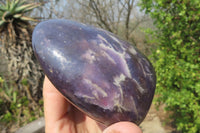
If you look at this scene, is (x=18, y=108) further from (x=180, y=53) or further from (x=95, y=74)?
(x=180, y=53)

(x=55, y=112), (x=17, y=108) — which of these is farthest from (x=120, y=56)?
(x=17, y=108)

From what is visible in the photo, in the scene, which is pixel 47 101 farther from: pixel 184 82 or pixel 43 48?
pixel 184 82

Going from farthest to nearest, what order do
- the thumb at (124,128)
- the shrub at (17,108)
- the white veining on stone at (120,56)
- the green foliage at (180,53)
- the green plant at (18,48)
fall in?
the green plant at (18,48) < the shrub at (17,108) < the green foliage at (180,53) < the white veining on stone at (120,56) < the thumb at (124,128)

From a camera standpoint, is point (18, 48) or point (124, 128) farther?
point (18, 48)

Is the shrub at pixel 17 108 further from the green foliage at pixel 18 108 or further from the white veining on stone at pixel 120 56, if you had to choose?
the white veining on stone at pixel 120 56

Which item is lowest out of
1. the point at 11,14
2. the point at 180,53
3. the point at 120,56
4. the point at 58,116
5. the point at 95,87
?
the point at 58,116

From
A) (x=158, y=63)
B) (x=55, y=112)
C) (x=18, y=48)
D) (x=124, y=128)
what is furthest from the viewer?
(x=18, y=48)

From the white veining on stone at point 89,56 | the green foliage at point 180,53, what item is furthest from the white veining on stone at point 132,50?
the green foliage at point 180,53

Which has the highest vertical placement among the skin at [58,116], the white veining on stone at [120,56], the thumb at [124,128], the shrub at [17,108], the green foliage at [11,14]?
the green foliage at [11,14]
